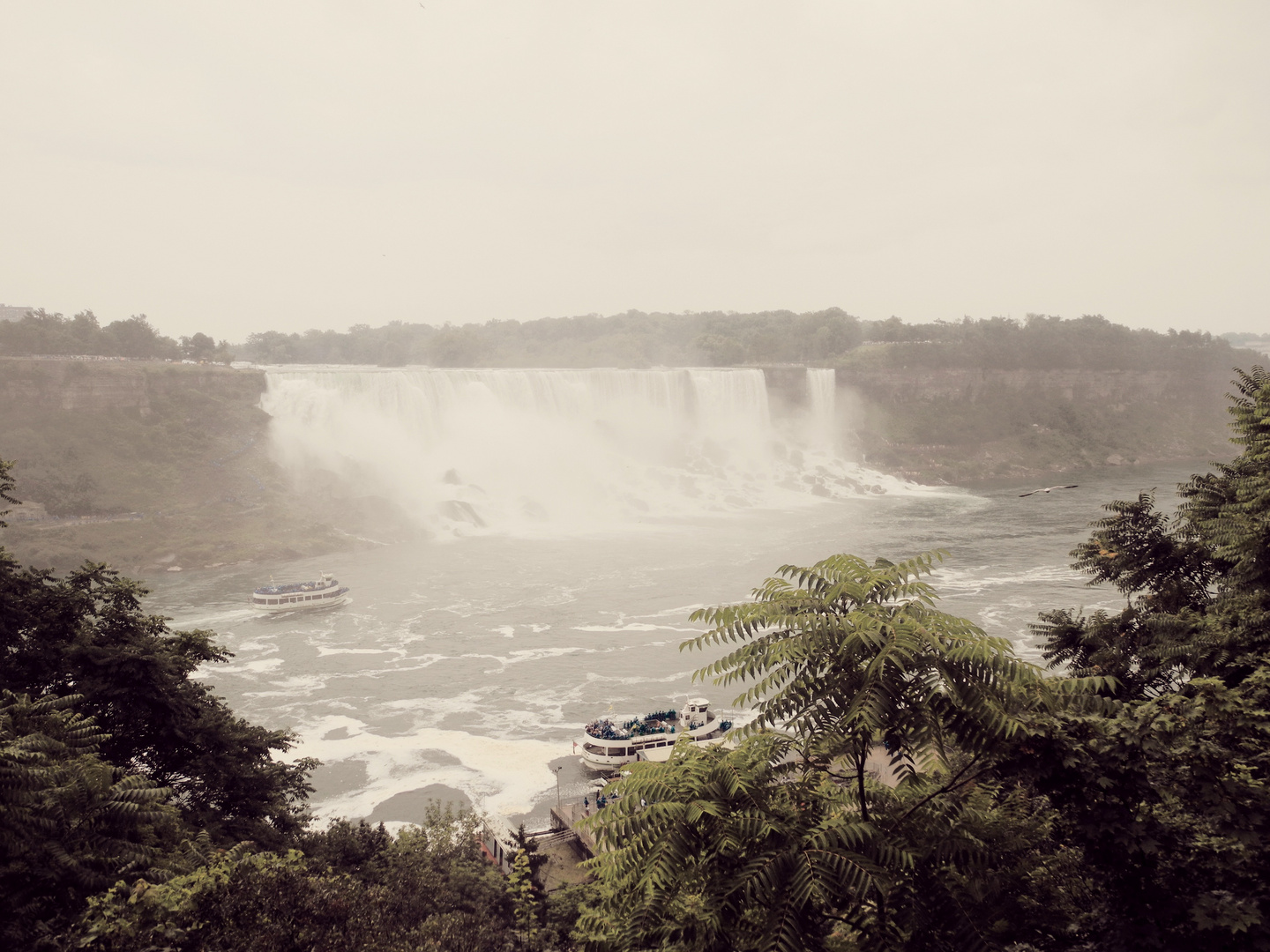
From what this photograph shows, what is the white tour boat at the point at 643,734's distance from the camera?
19750 mm

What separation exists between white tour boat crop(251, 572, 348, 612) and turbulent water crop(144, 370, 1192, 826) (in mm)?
773

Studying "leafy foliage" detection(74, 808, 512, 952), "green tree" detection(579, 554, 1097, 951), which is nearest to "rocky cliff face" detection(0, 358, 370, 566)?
"leafy foliage" detection(74, 808, 512, 952)

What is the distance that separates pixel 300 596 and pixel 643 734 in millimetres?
21674

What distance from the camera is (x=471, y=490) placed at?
5888 cm

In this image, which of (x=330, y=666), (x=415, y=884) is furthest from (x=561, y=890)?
(x=330, y=666)

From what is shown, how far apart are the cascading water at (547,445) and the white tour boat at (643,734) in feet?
109

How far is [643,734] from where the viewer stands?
20297mm

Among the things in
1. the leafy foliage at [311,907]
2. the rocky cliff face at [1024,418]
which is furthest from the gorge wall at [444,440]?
the leafy foliage at [311,907]

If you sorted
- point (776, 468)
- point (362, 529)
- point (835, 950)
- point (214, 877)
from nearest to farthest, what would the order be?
point (835, 950)
point (214, 877)
point (362, 529)
point (776, 468)

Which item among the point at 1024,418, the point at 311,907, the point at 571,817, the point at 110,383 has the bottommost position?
the point at 571,817

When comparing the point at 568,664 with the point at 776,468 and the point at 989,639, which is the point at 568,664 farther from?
the point at 776,468

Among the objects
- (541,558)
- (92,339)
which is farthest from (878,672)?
(92,339)

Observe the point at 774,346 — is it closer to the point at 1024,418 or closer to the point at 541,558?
the point at 1024,418

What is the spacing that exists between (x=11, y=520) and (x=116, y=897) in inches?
1938
